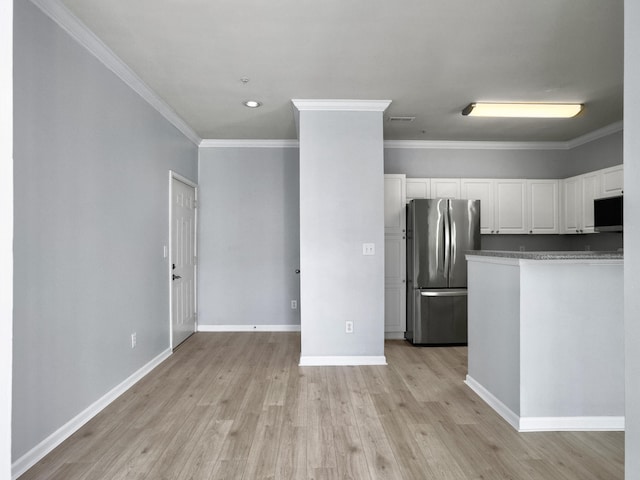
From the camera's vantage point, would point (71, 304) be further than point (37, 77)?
Yes

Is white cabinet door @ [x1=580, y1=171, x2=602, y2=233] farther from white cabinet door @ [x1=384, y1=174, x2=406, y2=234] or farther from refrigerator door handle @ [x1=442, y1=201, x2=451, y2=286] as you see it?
white cabinet door @ [x1=384, y1=174, x2=406, y2=234]

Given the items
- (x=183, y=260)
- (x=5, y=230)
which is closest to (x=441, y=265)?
(x=183, y=260)

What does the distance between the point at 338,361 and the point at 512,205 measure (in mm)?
3165

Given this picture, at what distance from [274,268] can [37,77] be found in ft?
11.6

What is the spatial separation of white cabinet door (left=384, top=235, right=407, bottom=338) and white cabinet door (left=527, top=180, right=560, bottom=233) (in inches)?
72.6

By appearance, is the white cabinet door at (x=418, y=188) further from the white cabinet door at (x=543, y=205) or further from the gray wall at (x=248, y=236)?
the gray wall at (x=248, y=236)

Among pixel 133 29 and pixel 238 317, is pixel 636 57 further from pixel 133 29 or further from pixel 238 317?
pixel 238 317

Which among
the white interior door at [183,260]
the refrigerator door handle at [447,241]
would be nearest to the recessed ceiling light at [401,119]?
the refrigerator door handle at [447,241]

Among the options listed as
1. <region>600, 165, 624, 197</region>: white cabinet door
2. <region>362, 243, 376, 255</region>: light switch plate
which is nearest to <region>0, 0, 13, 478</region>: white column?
<region>362, 243, 376, 255</region>: light switch plate

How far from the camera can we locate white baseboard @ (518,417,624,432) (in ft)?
7.78

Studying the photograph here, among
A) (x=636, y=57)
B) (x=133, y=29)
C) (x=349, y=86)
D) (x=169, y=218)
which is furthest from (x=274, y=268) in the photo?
(x=636, y=57)

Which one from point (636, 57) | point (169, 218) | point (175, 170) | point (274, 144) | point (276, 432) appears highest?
point (274, 144)

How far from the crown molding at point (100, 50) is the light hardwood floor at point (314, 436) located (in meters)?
2.56

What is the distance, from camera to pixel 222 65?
9.61 feet
